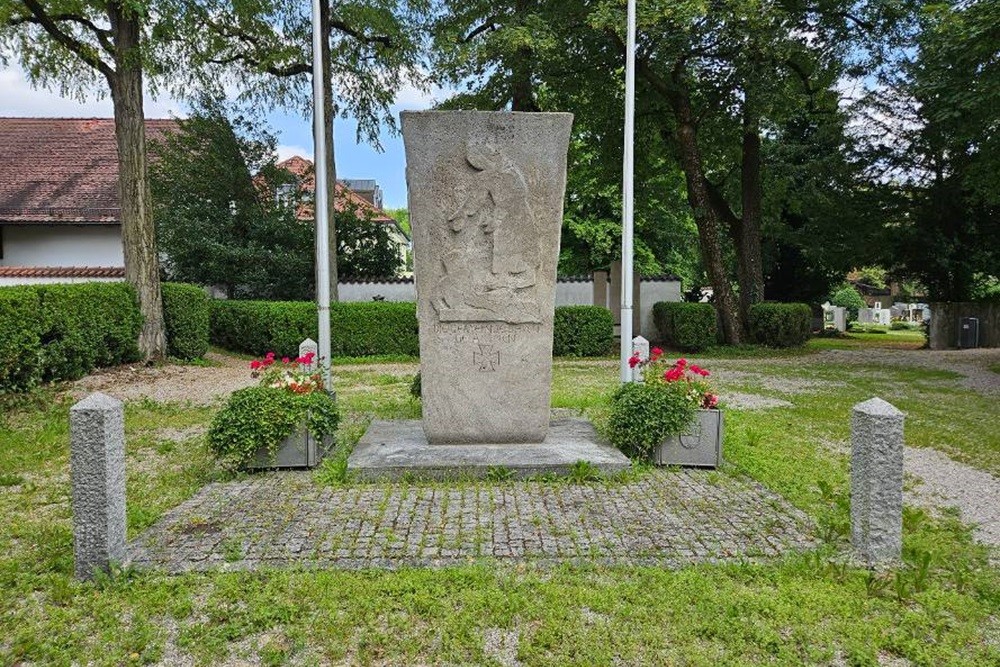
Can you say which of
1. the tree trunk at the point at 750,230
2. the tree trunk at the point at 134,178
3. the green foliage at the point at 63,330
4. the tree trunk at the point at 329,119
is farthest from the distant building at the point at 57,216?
the tree trunk at the point at 750,230

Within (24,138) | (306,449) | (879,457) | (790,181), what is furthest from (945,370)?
(24,138)

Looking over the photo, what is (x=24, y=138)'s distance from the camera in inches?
892

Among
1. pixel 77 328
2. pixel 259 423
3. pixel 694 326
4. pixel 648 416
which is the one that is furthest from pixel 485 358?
pixel 694 326

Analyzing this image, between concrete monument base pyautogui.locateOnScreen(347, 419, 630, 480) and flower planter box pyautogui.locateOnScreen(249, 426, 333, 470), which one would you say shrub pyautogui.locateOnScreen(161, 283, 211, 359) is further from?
flower planter box pyautogui.locateOnScreen(249, 426, 333, 470)

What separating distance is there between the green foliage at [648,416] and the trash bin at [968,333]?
2000 cm

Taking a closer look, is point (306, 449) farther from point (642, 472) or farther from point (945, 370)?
point (945, 370)

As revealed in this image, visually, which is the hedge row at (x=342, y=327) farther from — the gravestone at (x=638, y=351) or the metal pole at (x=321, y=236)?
the gravestone at (x=638, y=351)

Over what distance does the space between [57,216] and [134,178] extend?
840 centimetres

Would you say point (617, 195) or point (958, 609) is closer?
point (958, 609)

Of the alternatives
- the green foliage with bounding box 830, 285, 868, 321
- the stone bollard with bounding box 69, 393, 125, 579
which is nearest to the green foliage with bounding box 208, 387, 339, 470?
the stone bollard with bounding box 69, 393, 125, 579

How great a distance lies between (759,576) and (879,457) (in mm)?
1039

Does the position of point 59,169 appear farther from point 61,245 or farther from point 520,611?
point 520,611

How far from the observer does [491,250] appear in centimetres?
658

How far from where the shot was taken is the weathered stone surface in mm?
6461
